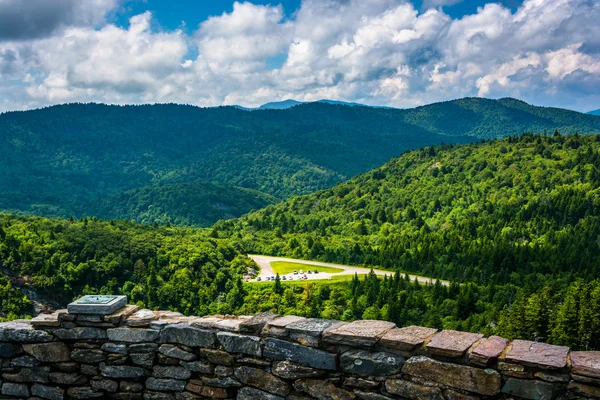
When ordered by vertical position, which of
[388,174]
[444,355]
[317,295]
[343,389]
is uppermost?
[388,174]

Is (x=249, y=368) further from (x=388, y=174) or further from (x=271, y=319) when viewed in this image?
(x=388, y=174)

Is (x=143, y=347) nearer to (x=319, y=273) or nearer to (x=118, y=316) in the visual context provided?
(x=118, y=316)

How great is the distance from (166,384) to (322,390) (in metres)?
3.01

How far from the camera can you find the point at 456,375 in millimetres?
6973

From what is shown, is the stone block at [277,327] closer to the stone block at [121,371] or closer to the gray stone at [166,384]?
the gray stone at [166,384]

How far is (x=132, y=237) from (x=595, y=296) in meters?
82.1

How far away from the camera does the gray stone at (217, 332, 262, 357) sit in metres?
8.40

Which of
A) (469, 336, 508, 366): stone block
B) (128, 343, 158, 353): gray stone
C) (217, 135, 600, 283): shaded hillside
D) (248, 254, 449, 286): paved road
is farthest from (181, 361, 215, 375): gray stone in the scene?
(217, 135, 600, 283): shaded hillside

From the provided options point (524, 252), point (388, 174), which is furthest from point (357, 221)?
point (524, 252)

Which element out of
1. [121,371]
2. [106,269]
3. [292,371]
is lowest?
[106,269]

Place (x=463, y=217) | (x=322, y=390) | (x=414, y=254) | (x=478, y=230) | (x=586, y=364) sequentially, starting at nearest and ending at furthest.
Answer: (x=586, y=364) → (x=322, y=390) → (x=414, y=254) → (x=478, y=230) → (x=463, y=217)

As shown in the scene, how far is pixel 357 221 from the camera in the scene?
149250mm

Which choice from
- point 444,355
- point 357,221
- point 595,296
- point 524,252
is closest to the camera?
point 444,355

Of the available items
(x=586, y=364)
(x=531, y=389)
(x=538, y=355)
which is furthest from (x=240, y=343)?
(x=586, y=364)
